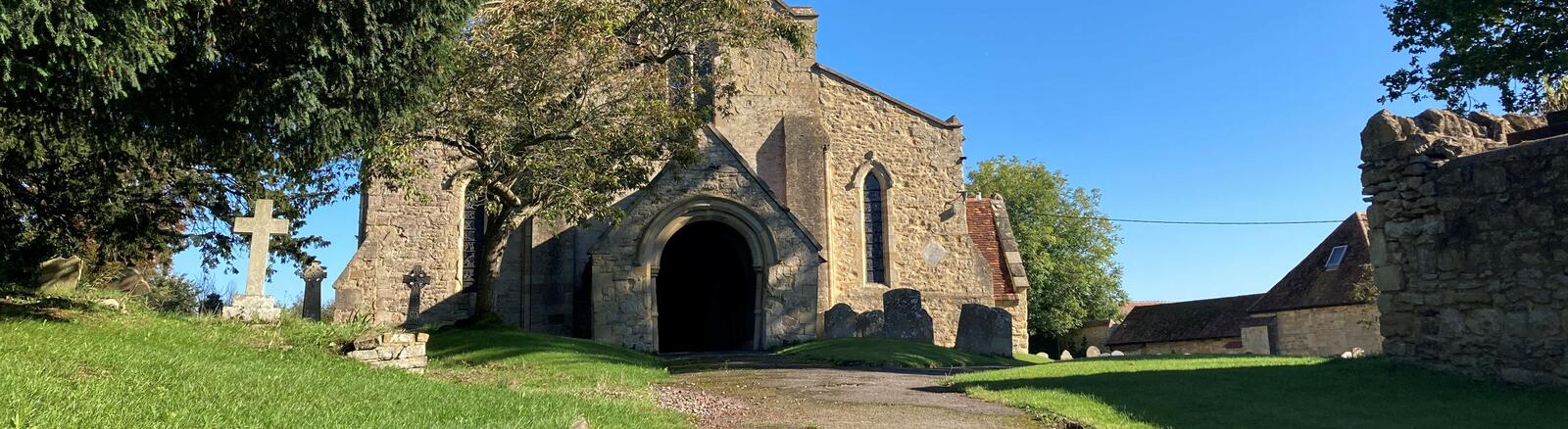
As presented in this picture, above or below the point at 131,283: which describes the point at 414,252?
above

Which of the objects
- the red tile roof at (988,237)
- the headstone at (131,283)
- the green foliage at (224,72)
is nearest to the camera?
the green foliage at (224,72)

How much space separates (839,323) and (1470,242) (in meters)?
12.2

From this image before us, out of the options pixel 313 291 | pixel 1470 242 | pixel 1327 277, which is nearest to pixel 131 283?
pixel 313 291

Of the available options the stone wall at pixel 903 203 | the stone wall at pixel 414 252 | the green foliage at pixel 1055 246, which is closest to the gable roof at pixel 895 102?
the stone wall at pixel 903 203

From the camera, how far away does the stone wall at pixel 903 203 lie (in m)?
26.8

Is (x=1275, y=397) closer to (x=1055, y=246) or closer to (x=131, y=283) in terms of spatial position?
(x=131, y=283)

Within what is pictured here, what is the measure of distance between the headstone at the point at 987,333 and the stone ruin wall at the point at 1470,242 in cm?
883

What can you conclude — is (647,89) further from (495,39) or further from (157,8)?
(157,8)

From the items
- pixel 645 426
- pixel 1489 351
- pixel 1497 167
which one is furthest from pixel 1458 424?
pixel 645 426

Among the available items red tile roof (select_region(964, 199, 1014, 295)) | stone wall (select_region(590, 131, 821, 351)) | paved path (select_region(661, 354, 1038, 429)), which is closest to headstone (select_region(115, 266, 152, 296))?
stone wall (select_region(590, 131, 821, 351))

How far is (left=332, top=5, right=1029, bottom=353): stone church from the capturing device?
2180 centimetres

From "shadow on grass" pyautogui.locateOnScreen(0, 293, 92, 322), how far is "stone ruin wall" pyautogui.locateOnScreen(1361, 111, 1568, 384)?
674 inches

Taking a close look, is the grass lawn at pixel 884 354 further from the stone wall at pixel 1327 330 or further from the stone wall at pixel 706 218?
the stone wall at pixel 1327 330

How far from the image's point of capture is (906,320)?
21781mm
